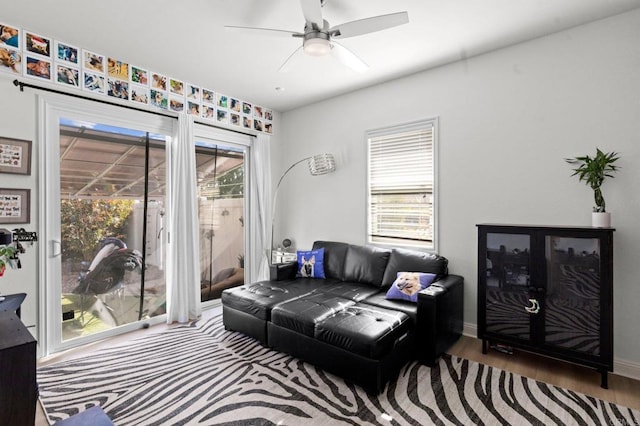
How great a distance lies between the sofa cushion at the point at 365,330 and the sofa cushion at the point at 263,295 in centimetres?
65

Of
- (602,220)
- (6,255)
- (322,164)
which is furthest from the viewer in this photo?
(322,164)

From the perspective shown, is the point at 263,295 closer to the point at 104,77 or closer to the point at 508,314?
the point at 508,314

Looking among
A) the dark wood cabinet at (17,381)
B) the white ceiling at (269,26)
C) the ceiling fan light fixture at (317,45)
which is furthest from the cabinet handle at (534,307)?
the dark wood cabinet at (17,381)

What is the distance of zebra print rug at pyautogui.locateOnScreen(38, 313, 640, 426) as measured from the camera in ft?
6.52

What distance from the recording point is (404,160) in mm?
3654

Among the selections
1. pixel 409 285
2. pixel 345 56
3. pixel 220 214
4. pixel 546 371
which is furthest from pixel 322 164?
pixel 546 371

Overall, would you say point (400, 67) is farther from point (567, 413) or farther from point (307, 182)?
point (567, 413)

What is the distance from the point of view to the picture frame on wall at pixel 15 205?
255cm

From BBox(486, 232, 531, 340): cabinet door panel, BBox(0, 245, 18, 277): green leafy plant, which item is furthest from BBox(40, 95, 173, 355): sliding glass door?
BBox(486, 232, 531, 340): cabinet door panel

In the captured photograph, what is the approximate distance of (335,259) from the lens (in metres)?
3.84

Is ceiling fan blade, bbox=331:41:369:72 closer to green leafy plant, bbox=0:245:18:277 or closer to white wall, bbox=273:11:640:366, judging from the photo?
white wall, bbox=273:11:640:366

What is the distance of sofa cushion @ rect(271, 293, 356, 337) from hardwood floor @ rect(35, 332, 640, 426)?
45.7 inches

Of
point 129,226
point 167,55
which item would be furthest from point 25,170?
point 167,55

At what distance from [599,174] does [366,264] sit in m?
2.17
